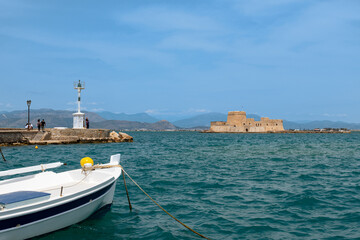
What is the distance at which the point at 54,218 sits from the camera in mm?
6766

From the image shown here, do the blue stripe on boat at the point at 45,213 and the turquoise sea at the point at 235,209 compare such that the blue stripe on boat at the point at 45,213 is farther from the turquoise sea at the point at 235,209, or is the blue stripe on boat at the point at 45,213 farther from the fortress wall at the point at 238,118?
the fortress wall at the point at 238,118

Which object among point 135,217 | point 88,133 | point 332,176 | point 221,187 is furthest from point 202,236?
point 88,133

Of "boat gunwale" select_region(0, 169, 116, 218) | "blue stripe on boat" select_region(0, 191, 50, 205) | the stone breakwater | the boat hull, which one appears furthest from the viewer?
the stone breakwater

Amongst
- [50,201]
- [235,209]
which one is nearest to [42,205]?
[50,201]

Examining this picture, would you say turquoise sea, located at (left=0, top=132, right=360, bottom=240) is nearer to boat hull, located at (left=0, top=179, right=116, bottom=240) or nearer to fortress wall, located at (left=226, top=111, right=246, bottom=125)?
boat hull, located at (left=0, top=179, right=116, bottom=240)

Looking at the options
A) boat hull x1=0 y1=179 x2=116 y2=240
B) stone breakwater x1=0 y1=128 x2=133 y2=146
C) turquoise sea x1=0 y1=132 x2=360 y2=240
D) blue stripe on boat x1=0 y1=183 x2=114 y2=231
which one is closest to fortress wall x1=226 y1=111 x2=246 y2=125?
stone breakwater x1=0 y1=128 x2=133 y2=146

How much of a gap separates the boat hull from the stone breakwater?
29073 millimetres

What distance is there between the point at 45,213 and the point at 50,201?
0.28 m

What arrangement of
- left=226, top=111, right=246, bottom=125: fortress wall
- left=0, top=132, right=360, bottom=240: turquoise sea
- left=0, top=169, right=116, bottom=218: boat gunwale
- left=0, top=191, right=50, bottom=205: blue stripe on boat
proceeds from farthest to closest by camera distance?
1. left=226, top=111, right=246, bottom=125: fortress wall
2. left=0, top=132, right=360, bottom=240: turquoise sea
3. left=0, top=191, right=50, bottom=205: blue stripe on boat
4. left=0, top=169, right=116, bottom=218: boat gunwale

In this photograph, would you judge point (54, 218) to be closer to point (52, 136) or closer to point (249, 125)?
point (52, 136)

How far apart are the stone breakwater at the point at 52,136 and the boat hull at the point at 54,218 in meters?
29.1

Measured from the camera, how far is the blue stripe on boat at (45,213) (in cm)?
594

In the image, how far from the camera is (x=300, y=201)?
32.6ft

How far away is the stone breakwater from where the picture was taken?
33.0 metres
